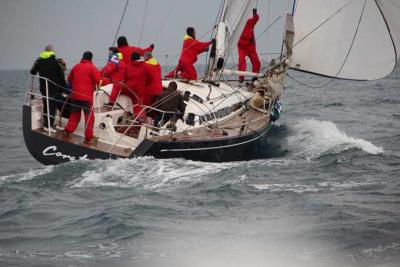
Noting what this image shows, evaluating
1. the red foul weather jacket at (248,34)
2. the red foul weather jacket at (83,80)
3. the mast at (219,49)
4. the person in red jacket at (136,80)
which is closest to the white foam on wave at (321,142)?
the mast at (219,49)

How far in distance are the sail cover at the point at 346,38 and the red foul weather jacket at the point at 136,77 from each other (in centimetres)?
472

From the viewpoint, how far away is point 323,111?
24.3m

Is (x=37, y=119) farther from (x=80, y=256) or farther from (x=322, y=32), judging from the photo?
(x=322, y=32)

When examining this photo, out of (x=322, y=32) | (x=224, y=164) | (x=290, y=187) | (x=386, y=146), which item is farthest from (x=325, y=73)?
(x=290, y=187)

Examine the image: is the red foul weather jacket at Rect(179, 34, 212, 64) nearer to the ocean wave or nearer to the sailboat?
the sailboat

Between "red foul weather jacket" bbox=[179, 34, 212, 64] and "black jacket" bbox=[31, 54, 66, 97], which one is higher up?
"red foul weather jacket" bbox=[179, 34, 212, 64]

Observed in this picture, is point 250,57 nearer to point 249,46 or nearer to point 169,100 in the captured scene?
point 249,46

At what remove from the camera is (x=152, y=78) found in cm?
1242

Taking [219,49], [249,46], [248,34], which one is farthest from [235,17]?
[249,46]

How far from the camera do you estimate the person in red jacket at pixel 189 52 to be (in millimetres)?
14672

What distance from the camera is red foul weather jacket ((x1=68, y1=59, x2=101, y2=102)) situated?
1175 centimetres

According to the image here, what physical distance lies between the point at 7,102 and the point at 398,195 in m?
23.1

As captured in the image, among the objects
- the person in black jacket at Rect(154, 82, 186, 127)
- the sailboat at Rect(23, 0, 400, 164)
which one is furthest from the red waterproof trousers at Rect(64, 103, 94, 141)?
the person in black jacket at Rect(154, 82, 186, 127)

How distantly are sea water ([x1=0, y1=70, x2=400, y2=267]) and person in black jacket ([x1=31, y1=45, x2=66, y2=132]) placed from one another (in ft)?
3.88
